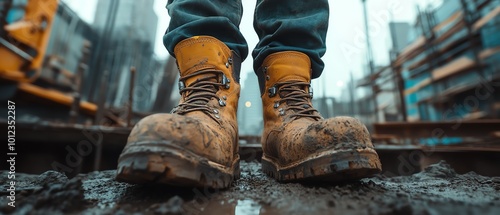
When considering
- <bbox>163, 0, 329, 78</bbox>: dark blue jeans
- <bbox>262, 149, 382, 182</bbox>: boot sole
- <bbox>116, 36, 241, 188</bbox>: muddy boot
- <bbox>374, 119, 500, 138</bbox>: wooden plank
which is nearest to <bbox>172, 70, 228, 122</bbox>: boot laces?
<bbox>116, 36, 241, 188</bbox>: muddy boot

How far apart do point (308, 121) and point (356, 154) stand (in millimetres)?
229

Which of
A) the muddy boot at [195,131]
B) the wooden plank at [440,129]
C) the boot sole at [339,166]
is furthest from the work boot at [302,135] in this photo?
the wooden plank at [440,129]

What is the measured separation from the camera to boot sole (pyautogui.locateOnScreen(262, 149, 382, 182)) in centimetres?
60

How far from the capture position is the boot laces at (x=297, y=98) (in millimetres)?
862

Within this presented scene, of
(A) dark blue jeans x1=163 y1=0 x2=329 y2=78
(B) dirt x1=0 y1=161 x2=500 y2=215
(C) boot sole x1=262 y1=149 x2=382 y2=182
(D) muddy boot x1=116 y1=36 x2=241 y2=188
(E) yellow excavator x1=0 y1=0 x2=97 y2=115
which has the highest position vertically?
(E) yellow excavator x1=0 y1=0 x2=97 y2=115

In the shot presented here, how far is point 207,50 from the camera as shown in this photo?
0.79 meters

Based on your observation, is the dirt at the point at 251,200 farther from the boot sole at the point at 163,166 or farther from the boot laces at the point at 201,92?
the boot laces at the point at 201,92

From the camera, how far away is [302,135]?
2.31 feet

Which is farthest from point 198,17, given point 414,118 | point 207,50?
point 414,118

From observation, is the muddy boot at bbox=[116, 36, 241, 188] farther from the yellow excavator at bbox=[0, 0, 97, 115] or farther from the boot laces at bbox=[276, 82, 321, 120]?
the yellow excavator at bbox=[0, 0, 97, 115]

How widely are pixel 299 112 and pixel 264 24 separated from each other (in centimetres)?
38

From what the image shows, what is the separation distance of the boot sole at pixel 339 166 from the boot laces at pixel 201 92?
0.93 feet

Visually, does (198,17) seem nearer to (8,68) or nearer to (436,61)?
(8,68)

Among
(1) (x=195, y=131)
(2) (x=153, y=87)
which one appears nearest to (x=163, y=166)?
(1) (x=195, y=131)
